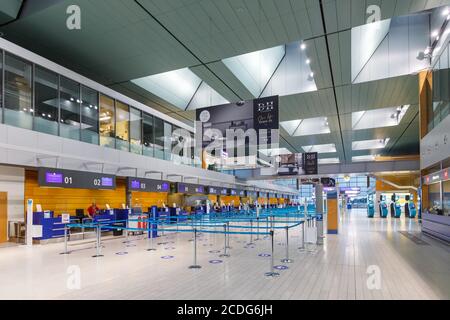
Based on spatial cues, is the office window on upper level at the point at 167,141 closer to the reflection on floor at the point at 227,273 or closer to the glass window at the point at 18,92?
the glass window at the point at 18,92

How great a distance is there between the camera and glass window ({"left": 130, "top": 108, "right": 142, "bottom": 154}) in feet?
52.2

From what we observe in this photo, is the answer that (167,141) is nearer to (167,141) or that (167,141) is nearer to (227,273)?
(167,141)

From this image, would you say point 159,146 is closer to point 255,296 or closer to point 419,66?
point 419,66

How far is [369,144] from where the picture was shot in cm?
2597

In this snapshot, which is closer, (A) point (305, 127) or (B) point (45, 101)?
(B) point (45, 101)

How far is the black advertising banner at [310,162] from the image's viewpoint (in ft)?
65.7

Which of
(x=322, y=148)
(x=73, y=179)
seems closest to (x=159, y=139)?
(x=73, y=179)

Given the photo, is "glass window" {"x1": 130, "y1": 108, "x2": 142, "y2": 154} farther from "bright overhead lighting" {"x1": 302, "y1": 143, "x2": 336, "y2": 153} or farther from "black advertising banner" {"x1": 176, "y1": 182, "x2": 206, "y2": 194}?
"bright overhead lighting" {"x1": 302, "y1": 143, "x2": 336, "y2": 153}

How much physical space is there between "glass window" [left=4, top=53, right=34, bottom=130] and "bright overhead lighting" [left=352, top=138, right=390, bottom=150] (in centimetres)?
2208

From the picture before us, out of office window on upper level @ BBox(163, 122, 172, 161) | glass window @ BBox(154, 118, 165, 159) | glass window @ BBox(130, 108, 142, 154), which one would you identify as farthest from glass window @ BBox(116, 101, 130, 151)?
office window on upper level @ BBox(163, 122, 172, 161)

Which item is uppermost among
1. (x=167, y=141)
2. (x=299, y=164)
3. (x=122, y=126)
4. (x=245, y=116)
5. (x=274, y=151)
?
(x=122, y=126)

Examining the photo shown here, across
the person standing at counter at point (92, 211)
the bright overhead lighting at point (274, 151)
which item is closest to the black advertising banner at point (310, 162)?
the bright overhead lighting at point (274, 151)

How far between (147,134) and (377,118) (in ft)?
43.9
